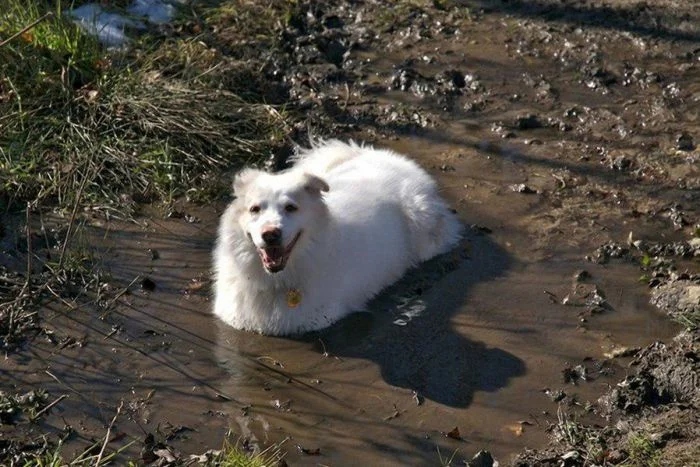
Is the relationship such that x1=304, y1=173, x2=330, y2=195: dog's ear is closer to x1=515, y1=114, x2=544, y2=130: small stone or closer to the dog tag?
the dog tag

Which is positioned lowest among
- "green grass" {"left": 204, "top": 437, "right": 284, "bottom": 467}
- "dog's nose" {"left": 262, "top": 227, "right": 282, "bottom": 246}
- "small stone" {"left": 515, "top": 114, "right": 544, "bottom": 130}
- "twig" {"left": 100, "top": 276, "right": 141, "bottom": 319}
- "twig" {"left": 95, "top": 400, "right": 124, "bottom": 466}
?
"twig" {"left": 100, "top": 276, "right": 141, "bottom": 319}

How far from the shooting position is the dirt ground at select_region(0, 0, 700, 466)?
6227mm

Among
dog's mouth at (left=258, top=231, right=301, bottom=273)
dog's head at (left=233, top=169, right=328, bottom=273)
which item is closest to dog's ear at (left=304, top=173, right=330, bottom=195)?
dog's head at (left=233, top=169, right=328, bottom=273)

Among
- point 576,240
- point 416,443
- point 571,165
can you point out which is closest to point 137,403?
point 416,443

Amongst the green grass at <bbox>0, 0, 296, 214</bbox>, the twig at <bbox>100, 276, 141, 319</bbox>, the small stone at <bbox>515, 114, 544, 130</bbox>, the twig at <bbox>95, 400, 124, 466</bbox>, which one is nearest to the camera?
the twig at <bbox>95, 400, 124, 466</bbox>

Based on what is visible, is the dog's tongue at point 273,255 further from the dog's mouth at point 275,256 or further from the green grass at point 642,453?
the green grass at point 642,453

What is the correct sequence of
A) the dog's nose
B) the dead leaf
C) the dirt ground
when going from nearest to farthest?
the dead leaf < the dirt ground < the dog's nose

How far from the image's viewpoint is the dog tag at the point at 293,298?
7148 mm

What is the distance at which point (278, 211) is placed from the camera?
6.95 meters

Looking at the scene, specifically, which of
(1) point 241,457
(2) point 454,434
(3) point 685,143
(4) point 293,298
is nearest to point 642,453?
(2) point 454,434

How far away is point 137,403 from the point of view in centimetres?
651

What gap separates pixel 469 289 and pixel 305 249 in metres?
1.16

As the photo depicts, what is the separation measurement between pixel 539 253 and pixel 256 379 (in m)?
2.26

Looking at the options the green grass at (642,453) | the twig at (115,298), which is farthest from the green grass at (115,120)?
the green grass at (642,453)
